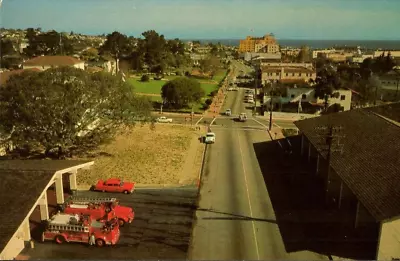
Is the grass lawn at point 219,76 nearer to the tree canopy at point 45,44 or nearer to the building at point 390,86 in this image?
the tree canopy at point 45,44

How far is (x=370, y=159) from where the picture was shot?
11.1 meters

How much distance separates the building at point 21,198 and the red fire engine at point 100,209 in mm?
665

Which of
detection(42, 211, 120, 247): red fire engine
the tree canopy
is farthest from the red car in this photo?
the tree canopy

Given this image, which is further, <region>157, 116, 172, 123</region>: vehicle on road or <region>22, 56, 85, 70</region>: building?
<region>22, 56, 85, 70</region>: building

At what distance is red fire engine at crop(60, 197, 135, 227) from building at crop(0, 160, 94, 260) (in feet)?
2.18

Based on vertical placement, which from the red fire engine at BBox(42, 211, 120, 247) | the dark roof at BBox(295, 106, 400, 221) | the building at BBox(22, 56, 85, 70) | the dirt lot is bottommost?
the dirt lot

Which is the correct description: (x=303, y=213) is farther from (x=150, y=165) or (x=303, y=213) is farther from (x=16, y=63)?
(x=16, y=63)

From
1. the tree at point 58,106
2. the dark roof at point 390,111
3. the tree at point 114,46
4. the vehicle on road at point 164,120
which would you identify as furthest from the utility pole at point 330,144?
the tree at point 114,46

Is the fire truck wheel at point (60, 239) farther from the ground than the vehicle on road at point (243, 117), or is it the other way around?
the vehicle on road at point (243, 117)

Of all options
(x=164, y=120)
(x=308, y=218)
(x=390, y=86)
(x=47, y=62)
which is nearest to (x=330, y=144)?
(x=308, y=218)

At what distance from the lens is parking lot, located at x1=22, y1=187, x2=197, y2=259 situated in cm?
888

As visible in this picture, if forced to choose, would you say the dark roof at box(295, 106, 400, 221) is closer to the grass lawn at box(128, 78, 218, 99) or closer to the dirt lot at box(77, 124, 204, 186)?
the dirt lot at box(77, 124, 204, 186)

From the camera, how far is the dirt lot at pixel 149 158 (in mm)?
14225

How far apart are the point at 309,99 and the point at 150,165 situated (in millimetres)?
16391
